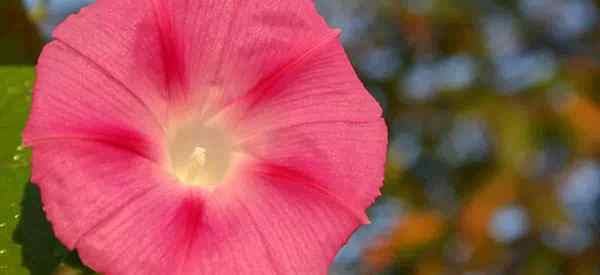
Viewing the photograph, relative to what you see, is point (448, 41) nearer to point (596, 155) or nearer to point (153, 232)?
point (596, 155)

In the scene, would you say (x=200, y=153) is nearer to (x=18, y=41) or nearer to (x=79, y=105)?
(x=79, y=105)

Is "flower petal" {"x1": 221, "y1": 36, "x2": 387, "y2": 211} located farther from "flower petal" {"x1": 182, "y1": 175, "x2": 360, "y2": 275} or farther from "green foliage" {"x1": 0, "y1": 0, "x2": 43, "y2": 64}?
"green foliage" {"x1": 0, "y1": 0, "x2": 43, "y2": 64}

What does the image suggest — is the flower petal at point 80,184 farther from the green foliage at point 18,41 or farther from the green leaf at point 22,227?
the green foliage at point 18,41

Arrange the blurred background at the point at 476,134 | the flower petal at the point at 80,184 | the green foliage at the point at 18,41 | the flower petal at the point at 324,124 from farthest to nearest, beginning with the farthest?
the blurred background at the point at 476,134 < the green foliage at the point at 18,41 < the flower petal at the point at 324,124 < the flower petal at the point at 80,184

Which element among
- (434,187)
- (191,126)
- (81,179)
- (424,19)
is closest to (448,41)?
(424,19)

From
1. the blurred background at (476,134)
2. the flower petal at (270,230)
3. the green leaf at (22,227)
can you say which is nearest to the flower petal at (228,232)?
the flower petal at (270,230)

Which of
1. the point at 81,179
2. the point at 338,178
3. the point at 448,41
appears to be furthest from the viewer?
the point at 448,41

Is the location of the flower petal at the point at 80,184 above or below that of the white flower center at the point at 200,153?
above
